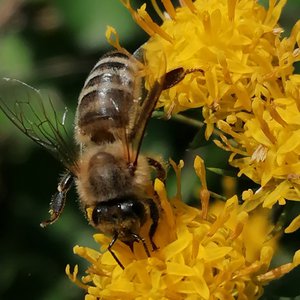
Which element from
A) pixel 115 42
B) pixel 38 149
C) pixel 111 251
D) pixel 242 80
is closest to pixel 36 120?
pixel 115 42

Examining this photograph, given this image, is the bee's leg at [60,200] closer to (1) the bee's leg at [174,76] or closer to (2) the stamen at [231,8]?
(1) the bee's leg at [174,76]

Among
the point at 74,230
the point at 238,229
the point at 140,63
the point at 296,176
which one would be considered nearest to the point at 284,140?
the point at 296,176

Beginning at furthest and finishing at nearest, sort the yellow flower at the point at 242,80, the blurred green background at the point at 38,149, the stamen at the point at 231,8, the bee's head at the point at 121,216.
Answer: the blurred green background at the point at 38,149 < the stamen at the point at 231,8 < the yellow flower at the point at 242,80 < the bee's head at the point at 121,216

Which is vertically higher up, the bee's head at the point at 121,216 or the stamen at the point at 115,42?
the stamen at the point at 115,42

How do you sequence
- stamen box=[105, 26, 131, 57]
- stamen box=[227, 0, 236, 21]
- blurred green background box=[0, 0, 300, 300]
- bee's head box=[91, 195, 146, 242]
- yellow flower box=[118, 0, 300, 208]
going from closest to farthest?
bee's head box=[91, 195, 146, 242] < yellow flower box=[118, 0, 300, 208] < stamen box=[227, 0, 236, 21] < stamen box=[105, 26, 131, 57] < blurred green background box=[0, 0, 300, 300]

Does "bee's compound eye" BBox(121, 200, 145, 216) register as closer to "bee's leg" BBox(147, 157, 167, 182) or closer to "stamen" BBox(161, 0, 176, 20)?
"bee's leg" BBox(147, 157, 167, 182)

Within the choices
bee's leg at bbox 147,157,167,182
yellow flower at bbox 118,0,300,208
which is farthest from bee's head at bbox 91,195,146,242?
yellow flower at bbox 118,0,300,208

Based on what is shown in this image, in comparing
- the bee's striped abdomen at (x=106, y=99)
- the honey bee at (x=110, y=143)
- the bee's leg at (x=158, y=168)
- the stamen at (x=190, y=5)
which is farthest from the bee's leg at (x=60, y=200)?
the stamen at (x=190, y=5)
